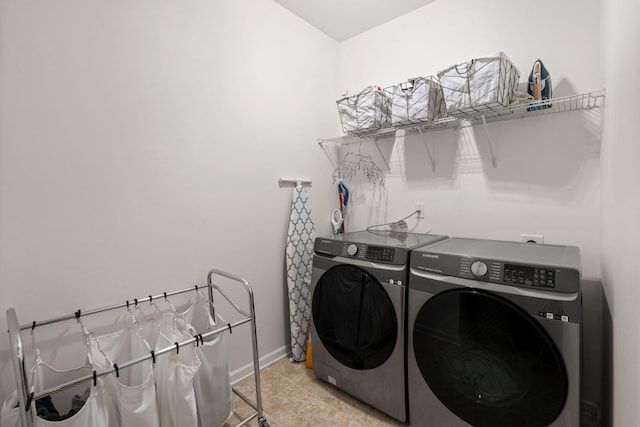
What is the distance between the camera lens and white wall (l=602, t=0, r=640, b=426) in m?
0.74

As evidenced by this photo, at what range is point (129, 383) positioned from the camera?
1408mm

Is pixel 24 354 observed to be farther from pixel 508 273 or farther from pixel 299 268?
pixel 508 273

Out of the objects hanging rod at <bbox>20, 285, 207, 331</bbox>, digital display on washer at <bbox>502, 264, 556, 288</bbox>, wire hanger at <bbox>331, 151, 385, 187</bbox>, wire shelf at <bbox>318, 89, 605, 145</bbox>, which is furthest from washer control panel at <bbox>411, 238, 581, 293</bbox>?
hanging rod at <bbox>20, 285, 207, 331</bbox>

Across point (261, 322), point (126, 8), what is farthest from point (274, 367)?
point (126, 8)

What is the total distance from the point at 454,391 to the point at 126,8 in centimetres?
242

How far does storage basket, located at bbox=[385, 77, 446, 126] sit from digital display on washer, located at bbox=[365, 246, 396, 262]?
89 cm

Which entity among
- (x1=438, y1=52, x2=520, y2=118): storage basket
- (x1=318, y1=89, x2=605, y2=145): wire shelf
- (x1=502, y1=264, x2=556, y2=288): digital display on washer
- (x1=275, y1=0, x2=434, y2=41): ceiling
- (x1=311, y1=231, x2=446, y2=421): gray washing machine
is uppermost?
(x1=275, y1=0, x2=434, y2=41): ceiling

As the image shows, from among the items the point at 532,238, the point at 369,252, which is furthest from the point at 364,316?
the point at 532,238

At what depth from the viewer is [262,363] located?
86.6 inches

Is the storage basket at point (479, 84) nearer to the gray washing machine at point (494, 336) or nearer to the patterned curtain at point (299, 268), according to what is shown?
the gray washing machine at point (494, 336)

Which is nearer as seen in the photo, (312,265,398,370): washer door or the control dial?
the control dial

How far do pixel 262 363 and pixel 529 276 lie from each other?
180 centimetres

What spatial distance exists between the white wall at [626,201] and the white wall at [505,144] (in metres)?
0.60

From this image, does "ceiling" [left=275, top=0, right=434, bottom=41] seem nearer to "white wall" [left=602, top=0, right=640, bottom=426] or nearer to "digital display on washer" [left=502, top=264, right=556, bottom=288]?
"white wall" [left=602, top=0, right=640, bottom=426]
